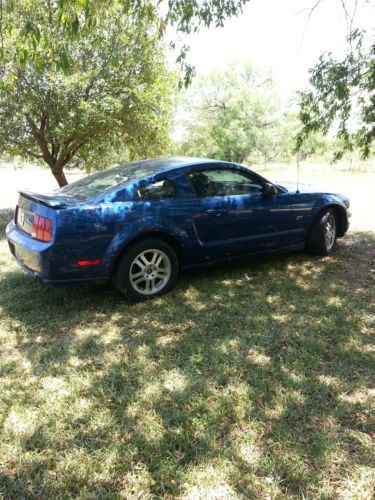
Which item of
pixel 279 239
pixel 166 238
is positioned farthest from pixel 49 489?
pixel 279 239

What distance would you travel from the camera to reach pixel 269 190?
192 inches

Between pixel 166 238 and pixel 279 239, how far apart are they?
1.68 meters

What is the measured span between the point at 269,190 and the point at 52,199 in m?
2.62

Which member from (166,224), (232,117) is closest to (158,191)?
(166,224)

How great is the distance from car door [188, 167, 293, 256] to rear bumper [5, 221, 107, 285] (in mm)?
1367

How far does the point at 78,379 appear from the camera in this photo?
283 cm

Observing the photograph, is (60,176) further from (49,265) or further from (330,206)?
(330,206)

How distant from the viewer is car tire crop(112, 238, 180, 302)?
3988mm

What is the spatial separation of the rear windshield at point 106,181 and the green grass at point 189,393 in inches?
45.6

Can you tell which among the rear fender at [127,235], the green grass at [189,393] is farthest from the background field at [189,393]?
the rear fender at [127,235]

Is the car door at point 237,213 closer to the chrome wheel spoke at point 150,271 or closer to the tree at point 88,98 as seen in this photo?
the chrome wheel spoke at point 150,271

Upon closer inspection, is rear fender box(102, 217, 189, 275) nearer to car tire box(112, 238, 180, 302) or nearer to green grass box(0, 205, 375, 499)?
car tire box(112, 238, 180, 302)

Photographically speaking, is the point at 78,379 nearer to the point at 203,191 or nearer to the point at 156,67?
the point at 203,191

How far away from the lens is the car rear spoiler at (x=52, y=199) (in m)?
3.67
